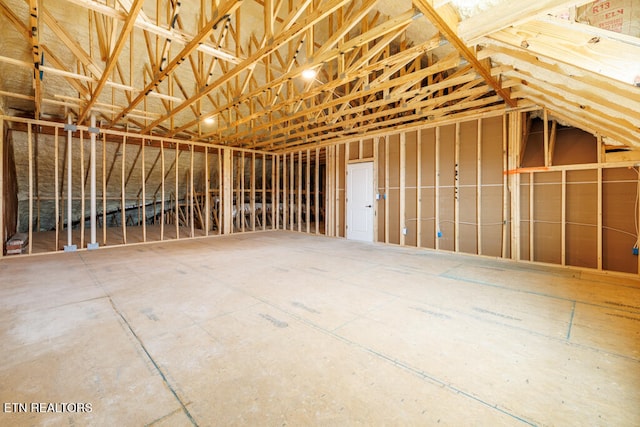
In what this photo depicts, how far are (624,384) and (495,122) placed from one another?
4793 mm

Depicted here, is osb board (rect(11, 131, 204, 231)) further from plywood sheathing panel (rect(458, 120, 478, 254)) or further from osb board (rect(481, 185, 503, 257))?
osb board (rect(481, 185, 503, 257))

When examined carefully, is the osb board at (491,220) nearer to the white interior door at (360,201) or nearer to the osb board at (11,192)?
the white interior door at (360,201)

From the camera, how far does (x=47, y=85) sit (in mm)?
5828

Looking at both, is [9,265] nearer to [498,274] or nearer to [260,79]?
[260,79]

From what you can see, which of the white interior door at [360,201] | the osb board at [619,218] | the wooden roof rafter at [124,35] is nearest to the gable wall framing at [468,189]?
the osb board at [619,218]

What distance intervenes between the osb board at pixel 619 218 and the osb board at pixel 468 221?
1831 mm

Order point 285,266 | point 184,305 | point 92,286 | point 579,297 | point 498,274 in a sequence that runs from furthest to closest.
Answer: point 285,266 < point 498,274 < point 92,286 < point 579,297 < point 184,305

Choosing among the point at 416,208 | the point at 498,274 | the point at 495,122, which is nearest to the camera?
the point at 498,274

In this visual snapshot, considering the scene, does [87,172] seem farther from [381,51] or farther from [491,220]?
[491,220]

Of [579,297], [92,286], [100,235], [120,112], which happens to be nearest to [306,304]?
[92,286]

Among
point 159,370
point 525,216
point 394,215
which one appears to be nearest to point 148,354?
point 159,370

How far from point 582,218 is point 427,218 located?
2.55 m

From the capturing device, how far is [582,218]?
4.50 m

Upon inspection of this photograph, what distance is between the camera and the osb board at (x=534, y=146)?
4844mm
